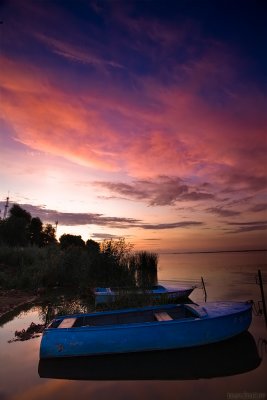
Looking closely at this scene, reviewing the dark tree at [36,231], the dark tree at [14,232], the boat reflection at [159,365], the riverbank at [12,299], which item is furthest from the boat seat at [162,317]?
the dark tree at [36,231]

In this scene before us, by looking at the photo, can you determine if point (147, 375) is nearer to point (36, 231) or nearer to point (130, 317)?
point (130, 317)

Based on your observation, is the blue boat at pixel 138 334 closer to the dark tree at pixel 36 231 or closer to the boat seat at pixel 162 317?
the boat seat at pixel 162 317

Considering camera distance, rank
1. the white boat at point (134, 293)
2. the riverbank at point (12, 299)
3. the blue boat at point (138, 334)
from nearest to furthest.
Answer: the blue boat at point (138, 334)
the white boat at point (134, 293)
the riverbank at point (12, 299)

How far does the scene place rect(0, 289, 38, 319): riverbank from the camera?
13.6m

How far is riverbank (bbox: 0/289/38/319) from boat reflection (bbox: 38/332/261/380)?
233 inches

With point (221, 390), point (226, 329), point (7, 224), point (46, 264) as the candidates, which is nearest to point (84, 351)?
point (221, 390)

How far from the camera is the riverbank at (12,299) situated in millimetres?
13616

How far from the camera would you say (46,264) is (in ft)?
70.1

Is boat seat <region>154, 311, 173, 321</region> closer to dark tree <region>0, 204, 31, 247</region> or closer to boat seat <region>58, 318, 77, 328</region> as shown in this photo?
boat seat <region>58, 318, 77, 328</region>

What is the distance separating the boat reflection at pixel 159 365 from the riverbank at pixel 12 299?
19.4 feet

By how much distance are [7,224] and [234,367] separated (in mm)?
44635

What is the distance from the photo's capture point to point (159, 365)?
7902mm

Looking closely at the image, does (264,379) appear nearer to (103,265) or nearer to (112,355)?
(112,355)

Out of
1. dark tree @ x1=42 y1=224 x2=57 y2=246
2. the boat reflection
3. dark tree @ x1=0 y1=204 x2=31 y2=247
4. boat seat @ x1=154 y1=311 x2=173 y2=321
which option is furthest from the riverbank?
dark tree @ x1=42 y1=224 x2=57 y2=246
